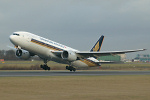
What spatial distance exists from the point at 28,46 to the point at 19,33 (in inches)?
110

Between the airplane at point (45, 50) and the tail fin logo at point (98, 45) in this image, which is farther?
the tail fin logo at point (98, 45)

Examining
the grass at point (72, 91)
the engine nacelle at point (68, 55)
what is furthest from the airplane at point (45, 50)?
the grass at point (72, 91)

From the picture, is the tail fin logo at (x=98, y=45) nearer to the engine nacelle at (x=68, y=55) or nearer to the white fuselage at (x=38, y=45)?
the white fuselage at (x=38, y=45)

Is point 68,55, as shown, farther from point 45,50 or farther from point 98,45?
point 98,45

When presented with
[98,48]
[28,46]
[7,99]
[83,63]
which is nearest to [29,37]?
[28,46]

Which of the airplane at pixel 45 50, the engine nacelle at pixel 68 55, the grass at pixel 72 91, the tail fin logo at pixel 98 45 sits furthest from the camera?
the tail fin logo at pixel 98 45

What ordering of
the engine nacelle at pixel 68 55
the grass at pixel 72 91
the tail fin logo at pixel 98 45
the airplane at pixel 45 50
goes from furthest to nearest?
the tail fin logo at pixel 98 45 → the engine nacelle at pixel 68 55 → the airplane at pixel 45 50 → the grass at pixel 72 91

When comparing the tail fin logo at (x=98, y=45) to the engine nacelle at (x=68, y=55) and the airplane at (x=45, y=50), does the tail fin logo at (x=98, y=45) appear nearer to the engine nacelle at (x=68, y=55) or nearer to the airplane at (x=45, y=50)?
the airplane at (x=45, y=50)

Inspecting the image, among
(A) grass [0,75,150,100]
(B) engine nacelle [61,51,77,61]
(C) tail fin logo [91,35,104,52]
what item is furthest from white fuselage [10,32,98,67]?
(A) grass [0,75,150,100]

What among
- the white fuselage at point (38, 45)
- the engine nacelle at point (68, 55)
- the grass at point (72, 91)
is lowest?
the grass at point (72, 91)

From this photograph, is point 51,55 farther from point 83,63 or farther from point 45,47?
point 83,63

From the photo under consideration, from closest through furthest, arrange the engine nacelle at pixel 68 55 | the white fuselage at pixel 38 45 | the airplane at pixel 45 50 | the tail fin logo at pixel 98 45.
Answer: the white fuselage at pixel 38 45, the airplane at pixel 45 50, the engine nacelle at pixel 68 55, the tail fin logo at pixel 98 45

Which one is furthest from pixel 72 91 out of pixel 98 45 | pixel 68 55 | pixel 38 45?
pixel 98 45

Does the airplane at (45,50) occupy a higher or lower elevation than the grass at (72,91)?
higher
